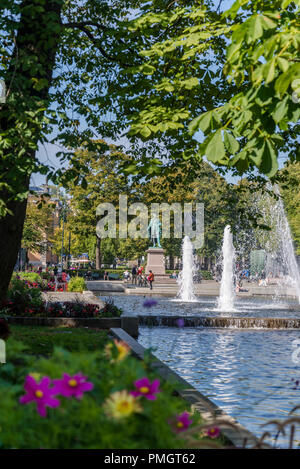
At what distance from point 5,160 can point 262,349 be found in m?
8.81

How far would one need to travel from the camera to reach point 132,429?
230 centimetres

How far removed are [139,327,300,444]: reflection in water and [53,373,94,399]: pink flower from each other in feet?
11.4

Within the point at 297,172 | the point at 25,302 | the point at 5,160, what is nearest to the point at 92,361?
the point at 5,160

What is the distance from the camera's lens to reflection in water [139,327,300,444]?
25.6ft

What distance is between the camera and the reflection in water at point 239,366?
7816 millimetres

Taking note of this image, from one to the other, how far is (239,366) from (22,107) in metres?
6.88

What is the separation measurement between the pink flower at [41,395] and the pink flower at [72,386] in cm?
4

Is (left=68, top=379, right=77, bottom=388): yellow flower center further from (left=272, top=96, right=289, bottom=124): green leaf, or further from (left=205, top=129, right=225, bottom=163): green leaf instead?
(left=272, top=96, right=289, bottom=124): green leaf

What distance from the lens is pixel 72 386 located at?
2385 millimetres

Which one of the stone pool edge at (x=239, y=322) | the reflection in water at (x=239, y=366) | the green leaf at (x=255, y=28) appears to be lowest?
the reflection in water at (x=239, y=366)

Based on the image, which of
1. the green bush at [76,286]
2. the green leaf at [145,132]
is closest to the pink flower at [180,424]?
the green leaf at [145,132]

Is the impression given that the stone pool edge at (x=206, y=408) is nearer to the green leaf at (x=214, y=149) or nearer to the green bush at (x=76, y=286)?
the green leaf at (x=214, y=149)

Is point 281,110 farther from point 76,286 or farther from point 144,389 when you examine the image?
point 76,286

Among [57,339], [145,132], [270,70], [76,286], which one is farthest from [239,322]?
[270,70]
